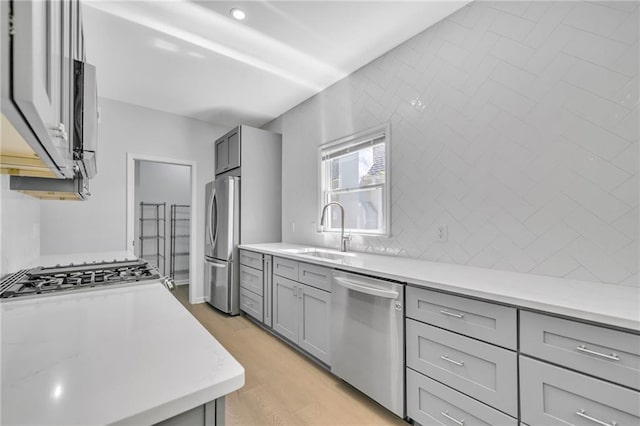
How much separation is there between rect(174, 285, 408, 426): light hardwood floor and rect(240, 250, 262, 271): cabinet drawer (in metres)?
0.83

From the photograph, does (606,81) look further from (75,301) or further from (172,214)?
(172,214)

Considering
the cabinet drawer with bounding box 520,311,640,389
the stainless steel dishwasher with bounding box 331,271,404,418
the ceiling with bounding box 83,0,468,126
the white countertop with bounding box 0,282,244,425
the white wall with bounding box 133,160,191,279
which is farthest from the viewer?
the white wall with bounding box 133,160,191,279

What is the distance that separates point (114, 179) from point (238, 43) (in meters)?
2.46

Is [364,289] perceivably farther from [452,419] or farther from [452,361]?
[452,419]

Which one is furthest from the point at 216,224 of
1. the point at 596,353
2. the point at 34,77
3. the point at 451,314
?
the point at 596,353

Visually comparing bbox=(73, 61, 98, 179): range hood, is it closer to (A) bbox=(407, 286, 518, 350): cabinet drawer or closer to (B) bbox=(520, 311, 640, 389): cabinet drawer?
(A) bbox=(407, 286, 518, 350): cabinet drawer

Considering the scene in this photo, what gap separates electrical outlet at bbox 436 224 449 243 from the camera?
206cm

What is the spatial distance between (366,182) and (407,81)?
96cm

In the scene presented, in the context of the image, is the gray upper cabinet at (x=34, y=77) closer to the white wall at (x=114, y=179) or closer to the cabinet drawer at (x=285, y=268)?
the cabinet drawer at (x=285, y=268)

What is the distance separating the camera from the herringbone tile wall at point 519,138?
139 centimetres

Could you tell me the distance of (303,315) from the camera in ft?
8.16

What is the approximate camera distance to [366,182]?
9.17ft

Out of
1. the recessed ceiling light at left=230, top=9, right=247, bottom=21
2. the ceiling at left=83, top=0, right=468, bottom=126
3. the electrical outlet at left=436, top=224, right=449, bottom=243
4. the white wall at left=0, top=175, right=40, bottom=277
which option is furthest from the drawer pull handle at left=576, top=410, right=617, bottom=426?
the recessed ceiling light at left=230, top=9, right=247, bottom=21

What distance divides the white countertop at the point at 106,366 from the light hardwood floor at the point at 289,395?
1226 millimetres
